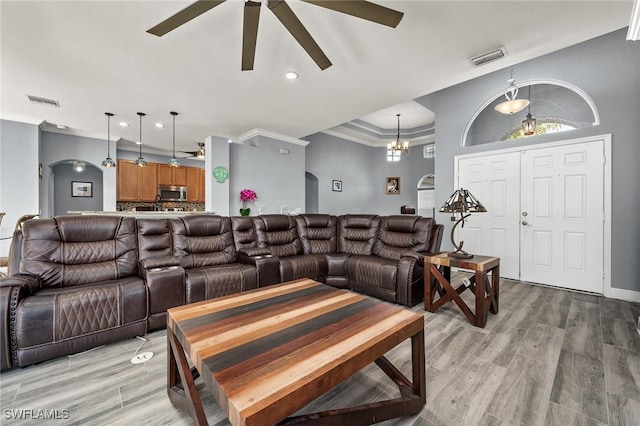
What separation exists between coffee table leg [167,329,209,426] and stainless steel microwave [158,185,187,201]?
7.27 meters

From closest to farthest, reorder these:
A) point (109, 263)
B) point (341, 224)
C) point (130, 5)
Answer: point (130, 5) → point (109, 263) → point (341, 224)

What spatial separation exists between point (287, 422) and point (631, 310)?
3.89 meters

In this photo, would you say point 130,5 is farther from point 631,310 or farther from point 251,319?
point 631,310

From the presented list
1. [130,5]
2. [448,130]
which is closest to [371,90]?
[448,130]

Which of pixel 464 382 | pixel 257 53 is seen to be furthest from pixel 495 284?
pixel 257 53

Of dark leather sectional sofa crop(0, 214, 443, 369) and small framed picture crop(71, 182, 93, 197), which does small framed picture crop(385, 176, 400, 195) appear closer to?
dark leather sectional sofa crop(0, 214, 443, 369)

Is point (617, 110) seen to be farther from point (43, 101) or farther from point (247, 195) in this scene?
point (43, 101)

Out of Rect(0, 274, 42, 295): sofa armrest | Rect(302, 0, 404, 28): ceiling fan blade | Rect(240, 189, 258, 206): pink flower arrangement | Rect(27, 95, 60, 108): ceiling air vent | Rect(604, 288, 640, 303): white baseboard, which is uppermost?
Rect(27, 95, 60, 108): ceiling air vent

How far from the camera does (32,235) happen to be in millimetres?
2320

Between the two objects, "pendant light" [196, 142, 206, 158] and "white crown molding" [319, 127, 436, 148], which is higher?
"white crown molding" [319, 127, 436, 148]

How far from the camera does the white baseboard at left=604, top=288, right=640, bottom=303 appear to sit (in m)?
3.09

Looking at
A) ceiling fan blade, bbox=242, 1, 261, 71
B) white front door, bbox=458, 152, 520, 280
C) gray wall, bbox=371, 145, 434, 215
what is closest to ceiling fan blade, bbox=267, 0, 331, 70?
ceiling fan blade, bbox=242, 1, 261, 71

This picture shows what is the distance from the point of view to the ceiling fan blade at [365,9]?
1.79 meters

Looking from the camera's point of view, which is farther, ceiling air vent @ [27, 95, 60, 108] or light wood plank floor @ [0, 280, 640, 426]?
ceiling air vent @ [27, 95, 60, 108]
